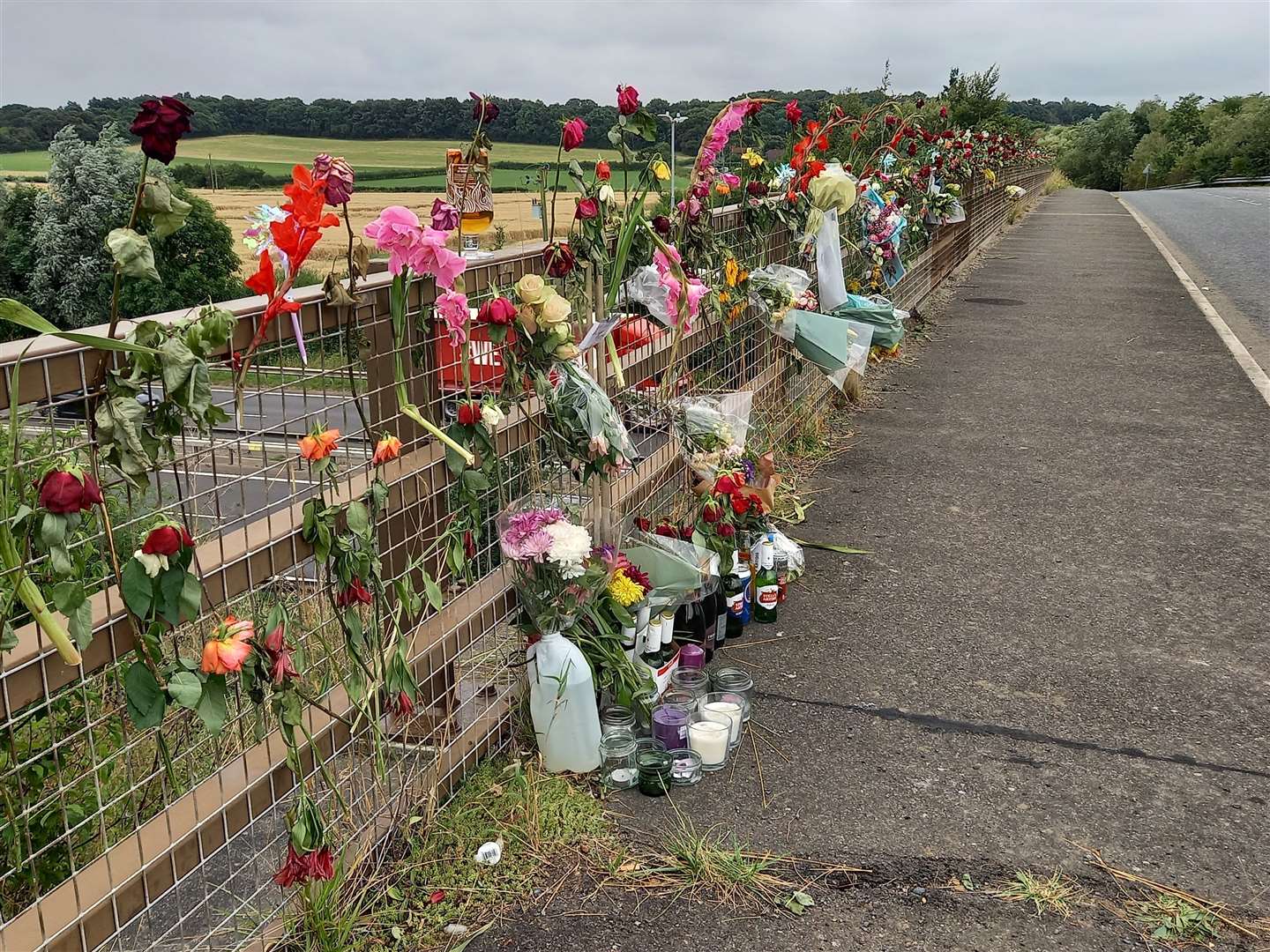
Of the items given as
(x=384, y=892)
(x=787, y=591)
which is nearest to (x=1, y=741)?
(x=384, y=892)

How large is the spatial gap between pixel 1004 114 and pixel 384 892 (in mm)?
24785

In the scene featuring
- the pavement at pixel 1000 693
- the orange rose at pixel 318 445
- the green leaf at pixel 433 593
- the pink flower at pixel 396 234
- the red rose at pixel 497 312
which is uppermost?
the pink flower at pixel 396 234

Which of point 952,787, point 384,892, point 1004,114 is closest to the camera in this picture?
point 384,892

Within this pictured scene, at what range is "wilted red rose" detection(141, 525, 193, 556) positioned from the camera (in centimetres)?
187

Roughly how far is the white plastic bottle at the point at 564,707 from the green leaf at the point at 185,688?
1.40 metres

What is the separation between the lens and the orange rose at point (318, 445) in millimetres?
2215

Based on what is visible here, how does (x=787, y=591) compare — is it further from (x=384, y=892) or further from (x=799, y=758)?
(x=384, y=892)

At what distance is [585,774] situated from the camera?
3.33 meters

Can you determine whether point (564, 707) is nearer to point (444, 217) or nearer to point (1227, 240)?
point (444, 217)

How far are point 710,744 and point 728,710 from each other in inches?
9.6

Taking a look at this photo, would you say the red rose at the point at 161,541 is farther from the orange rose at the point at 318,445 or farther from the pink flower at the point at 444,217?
the pink flower at the point at 444,217

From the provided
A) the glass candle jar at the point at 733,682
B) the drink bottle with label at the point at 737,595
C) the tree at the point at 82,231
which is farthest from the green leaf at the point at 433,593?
the tree at the point at 82,231

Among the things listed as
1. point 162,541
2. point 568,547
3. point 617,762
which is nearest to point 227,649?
point 162,541

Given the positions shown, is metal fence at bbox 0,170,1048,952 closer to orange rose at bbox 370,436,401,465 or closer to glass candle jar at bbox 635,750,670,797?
orange rose at bbox 370,436,401,465
